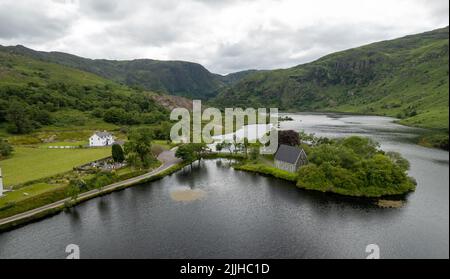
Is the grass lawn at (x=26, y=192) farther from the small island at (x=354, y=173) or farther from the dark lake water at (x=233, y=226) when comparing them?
the small island at (x=354, y=173)

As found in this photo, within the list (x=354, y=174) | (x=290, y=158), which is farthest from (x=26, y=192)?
(x=354, y=174)

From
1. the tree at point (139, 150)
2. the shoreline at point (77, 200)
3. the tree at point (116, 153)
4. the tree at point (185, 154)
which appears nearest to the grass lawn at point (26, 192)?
the shoreline at point (77, 200)

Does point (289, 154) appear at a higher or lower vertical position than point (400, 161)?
higher

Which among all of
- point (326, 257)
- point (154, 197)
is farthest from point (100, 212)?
point (326, 257)

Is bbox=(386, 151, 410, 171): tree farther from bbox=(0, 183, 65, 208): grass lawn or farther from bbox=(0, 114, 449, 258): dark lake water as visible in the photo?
bbox=(0, 183, 65, 208): grass lawn

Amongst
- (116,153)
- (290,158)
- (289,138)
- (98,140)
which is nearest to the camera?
(290,158)

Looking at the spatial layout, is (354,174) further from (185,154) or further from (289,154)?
(185,154)
